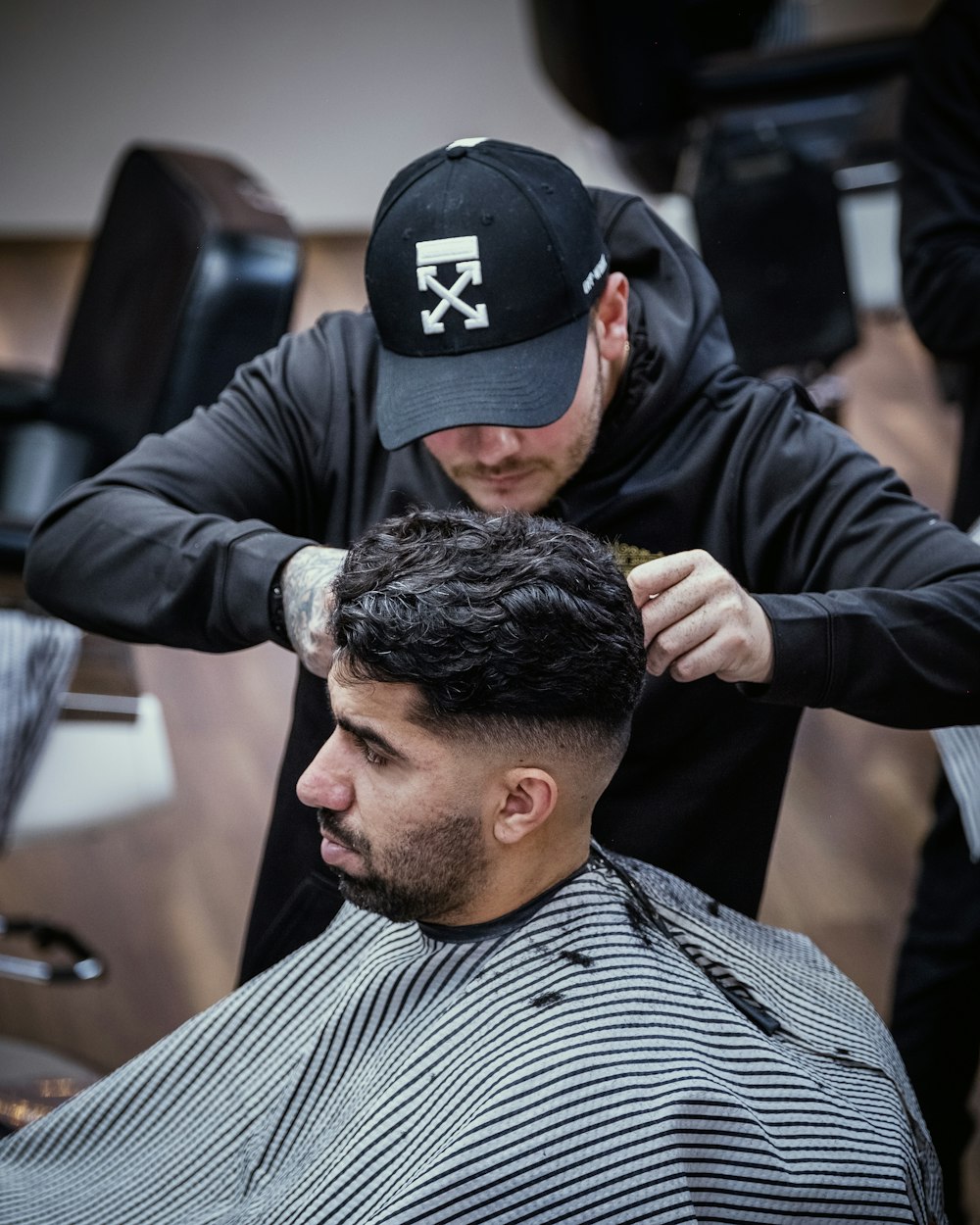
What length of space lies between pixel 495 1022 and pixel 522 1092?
88mm

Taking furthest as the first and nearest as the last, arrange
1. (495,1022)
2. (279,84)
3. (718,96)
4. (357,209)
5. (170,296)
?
(357,209), (279,84), (718,96), (170,296), (495,1022)

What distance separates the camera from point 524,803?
116 cm

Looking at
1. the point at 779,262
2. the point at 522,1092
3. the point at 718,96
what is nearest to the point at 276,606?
the point at 522,1092

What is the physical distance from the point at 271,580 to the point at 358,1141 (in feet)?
1.53

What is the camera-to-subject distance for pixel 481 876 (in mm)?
1210

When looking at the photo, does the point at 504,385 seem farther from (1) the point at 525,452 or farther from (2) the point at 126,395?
(2) the point at 126,395

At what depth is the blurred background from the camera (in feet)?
8.25

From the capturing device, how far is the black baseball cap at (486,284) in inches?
48.3

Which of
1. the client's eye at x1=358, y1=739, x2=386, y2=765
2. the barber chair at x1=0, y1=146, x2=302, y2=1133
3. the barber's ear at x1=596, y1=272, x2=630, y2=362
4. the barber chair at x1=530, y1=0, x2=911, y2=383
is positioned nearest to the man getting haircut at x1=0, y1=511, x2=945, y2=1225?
the client's eye at x1=358, y1=739, x2=386, y2=765

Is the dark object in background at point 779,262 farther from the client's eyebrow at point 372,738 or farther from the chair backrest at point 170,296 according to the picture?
the client's eyebrow at point 372,738

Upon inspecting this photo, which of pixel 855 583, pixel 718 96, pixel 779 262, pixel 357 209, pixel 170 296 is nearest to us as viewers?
pixel 855 583

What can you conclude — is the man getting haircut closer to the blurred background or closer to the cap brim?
the cap brim

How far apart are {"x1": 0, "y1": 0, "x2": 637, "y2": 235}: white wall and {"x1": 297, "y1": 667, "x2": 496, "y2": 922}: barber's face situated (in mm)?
3495

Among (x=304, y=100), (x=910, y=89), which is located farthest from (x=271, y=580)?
(x=304, y=100)
